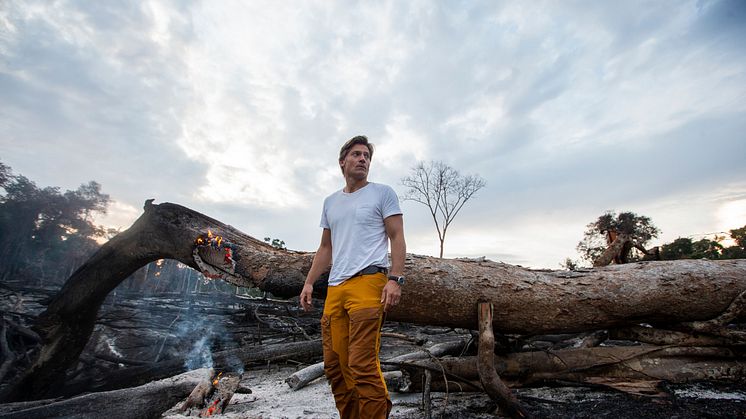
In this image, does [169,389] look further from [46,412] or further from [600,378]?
[600,378]

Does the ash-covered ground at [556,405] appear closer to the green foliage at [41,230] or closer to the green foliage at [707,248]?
the green foliage at [707,248]

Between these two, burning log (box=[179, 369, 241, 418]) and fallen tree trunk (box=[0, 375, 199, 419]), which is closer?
fallen tree trunk (box=[0, 375, 199, 419])

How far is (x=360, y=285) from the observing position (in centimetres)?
212

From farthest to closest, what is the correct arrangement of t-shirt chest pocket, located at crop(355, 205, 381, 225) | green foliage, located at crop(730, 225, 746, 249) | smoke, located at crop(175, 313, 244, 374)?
green foliage, located at crop(730, 225, 746, 249)
smoke, located at crop(175, 313, 244, 374)
t-shirt chest pocket, located at crop(355, 205, 381, 225)

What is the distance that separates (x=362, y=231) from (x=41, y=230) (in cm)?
3248

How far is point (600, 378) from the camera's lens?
3.32 meters

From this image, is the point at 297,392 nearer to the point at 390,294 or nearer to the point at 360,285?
the point at 360,285

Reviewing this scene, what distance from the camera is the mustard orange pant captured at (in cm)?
192

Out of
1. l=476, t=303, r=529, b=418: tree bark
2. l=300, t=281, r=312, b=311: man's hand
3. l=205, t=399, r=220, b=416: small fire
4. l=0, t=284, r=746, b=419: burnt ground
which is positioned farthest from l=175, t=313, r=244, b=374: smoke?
l=476, t=303, r=529, b=418: tree bark

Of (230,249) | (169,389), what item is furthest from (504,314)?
(169,389)

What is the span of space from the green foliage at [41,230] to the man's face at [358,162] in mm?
26019

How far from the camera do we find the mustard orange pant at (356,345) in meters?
1.92

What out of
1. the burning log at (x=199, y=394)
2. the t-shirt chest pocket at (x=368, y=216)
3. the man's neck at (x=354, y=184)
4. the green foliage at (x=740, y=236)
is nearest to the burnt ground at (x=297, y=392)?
the burning log at (x=199, y=394)

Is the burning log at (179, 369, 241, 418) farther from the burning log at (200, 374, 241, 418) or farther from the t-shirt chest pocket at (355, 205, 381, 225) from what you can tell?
the t-shirt chest pocket at (355, 205, 381, 225)
